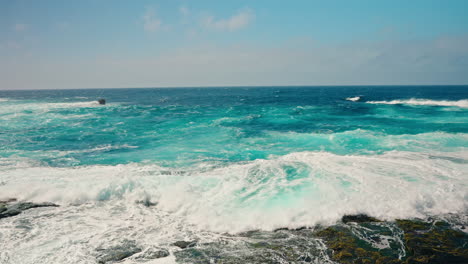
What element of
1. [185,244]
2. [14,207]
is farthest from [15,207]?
[185,244]

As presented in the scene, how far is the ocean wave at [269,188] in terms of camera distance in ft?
29.2

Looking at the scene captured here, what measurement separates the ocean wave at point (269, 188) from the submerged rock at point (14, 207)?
0.41 m

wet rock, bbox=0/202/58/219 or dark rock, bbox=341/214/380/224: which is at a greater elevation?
wet rock, bbox=0/202/58/219

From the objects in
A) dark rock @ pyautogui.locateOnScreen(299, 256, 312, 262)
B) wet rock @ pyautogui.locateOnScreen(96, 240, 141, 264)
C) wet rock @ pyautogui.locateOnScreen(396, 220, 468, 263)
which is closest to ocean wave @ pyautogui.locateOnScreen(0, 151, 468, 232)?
wet rock @ pyautogui.locateOnScreen(396, 220, 468, 263)

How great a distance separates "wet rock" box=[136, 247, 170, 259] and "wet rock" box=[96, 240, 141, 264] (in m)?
0.26

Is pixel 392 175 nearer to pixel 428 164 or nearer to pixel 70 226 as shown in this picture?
pixel 428 164

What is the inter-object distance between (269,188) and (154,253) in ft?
18.0

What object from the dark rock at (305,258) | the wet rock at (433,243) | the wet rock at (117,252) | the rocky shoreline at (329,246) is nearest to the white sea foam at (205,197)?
the wet rock at (117,252)

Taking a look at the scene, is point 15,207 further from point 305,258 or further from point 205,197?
point 305,258

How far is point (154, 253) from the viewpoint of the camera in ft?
22.7

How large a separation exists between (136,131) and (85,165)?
10995mm

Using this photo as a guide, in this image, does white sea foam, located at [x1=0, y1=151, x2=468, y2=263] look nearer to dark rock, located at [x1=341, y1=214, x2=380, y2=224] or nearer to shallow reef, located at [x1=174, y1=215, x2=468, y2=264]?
dark rock, located at [x1=341, y1=214, x2=380, y2=224]

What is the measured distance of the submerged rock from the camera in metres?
9.19

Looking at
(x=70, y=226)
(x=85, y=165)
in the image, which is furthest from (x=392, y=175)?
(x=85, y=165)
